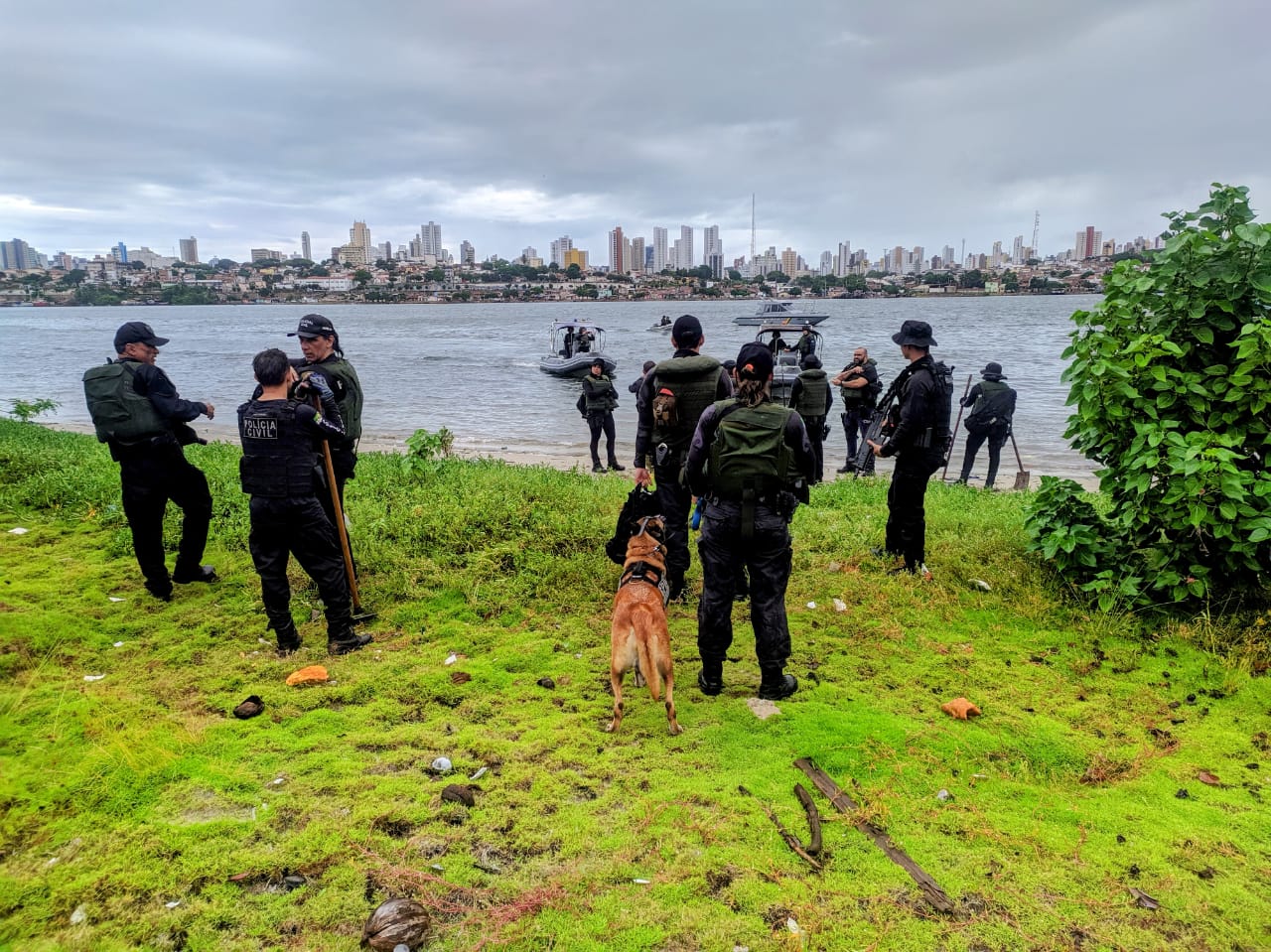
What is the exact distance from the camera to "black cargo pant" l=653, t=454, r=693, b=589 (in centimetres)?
521

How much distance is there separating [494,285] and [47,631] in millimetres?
170645

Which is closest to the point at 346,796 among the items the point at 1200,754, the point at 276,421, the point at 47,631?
the point at 276,421

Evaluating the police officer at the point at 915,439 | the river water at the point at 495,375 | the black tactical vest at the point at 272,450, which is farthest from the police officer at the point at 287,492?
the river water at the point at 495,375

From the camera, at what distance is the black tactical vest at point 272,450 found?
434 centimetres

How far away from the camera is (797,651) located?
4.80 meters

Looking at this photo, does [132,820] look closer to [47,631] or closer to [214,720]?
[214,720]

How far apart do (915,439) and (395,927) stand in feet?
16.5

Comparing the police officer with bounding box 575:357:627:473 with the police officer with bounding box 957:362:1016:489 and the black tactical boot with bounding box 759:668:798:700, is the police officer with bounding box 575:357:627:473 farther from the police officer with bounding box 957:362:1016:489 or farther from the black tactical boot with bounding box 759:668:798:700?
the black tactical boot with bounding box 759:668:798:700

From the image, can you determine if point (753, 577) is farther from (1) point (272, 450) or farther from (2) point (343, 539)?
(1) point (272, 450)

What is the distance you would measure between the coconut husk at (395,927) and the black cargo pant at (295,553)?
265 cm

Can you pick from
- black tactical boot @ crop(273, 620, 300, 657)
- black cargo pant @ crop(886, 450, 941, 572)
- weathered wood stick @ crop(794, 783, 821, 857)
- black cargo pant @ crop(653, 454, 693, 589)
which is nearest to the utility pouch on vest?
black cargo pant @ crop(653, 454, 693, 589)

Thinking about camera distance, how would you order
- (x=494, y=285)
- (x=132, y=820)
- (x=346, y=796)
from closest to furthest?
1. (x=132, y=820)
2. (x=346, y=796)
3. (x=494, y=285)

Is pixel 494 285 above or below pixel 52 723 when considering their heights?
above

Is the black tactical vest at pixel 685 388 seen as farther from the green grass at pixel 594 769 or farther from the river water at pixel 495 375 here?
the river water at pixel 495 375
